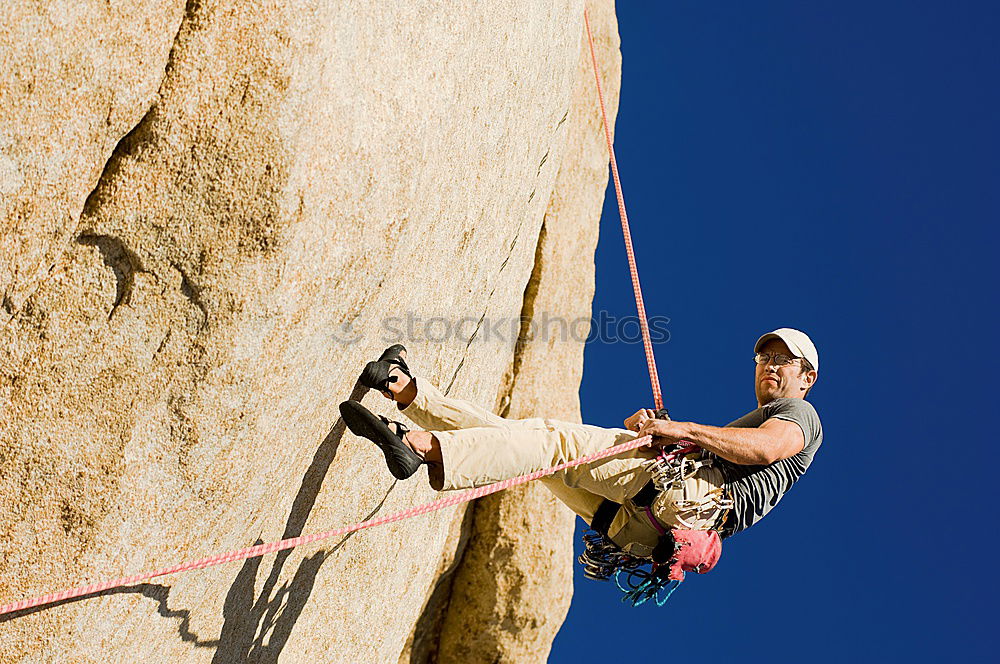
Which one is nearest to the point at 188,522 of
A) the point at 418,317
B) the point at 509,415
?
the point at 418,317

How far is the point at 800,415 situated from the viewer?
11.3ft

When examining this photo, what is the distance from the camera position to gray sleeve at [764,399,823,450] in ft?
11.2

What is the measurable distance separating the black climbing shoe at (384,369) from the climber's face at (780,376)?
1.53m

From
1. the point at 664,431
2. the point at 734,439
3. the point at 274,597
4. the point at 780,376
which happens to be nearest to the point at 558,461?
the point at 664,431

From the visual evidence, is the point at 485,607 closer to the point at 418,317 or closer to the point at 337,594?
the point at 337,594

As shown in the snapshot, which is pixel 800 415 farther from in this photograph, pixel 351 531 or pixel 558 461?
pixel 351 531

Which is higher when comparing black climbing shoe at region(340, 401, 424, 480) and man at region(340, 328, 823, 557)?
man at region(340, 328, 823, 557)

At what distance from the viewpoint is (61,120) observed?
232 cm

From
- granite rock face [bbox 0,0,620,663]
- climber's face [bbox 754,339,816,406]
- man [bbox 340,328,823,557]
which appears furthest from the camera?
climber's face [bbox 754,339,816,406]

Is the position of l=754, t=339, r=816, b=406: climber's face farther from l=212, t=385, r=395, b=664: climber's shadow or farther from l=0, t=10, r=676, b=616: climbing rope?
l=212, t=385, r=395, b=664: climber's shadow

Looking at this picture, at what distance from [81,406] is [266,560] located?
1.23m

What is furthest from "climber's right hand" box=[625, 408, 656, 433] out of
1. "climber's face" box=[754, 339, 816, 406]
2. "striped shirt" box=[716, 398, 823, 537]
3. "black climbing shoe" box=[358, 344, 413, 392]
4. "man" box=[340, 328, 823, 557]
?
"black climbing shoe" box=[358, 344, 413, 392]

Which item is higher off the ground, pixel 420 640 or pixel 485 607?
pixel 485 607

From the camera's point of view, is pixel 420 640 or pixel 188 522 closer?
pixel 188 522
